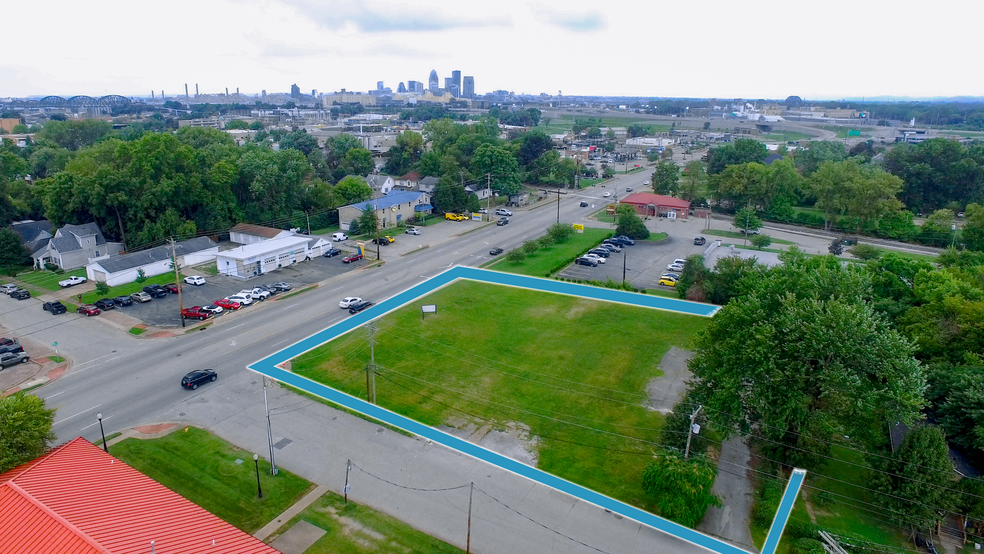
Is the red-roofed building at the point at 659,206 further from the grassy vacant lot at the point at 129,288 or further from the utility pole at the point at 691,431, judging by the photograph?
the utility pole at the point at 691,431

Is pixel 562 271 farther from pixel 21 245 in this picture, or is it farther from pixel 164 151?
pixel 21 245

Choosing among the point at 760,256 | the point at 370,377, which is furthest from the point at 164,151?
the point at 760,256

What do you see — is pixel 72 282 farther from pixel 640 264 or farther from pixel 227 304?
pixel 640 264

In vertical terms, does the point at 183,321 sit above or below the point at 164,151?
below

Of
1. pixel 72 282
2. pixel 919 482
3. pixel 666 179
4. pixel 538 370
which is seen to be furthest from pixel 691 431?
pixel 666 179

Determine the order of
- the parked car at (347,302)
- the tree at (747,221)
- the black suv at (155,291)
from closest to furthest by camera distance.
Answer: the parked car at (347,302) → the black suv at (155,291) → the tree at (747,221)

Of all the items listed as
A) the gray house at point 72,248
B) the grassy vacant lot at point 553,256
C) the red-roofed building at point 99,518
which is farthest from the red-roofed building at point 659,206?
the red-roofed building at point 99,518

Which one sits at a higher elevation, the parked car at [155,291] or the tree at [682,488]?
the parked car at [155,291]
